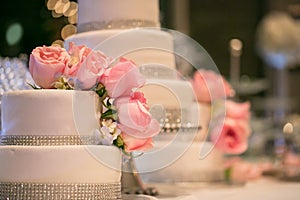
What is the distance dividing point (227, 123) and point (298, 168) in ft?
1.75

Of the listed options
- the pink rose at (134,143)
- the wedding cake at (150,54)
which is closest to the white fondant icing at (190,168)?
the wedding cake at (150,54)

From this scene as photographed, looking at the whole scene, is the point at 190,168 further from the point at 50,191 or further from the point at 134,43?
the point at 50,191

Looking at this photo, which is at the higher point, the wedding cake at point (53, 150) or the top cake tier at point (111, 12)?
the top cake tier at point (111, 12)

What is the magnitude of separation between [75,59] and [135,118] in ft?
0.46

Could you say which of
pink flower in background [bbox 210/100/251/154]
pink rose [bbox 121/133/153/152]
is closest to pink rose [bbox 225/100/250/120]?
pink flower in background [bbox 210/100/251/154]

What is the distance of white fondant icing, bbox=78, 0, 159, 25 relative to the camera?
1467 millimetres

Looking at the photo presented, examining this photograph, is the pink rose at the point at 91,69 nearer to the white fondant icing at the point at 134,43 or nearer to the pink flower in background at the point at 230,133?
the white fondant icing at the point at 134,43

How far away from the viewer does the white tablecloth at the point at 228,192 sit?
1346 mm

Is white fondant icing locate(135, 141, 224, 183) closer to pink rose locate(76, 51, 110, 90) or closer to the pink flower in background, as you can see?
the pink flower in background

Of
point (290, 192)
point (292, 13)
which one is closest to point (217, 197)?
point (290, 192)

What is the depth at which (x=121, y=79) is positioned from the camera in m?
1.07

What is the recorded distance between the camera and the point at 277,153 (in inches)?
97.7

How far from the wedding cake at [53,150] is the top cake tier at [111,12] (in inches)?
16.4

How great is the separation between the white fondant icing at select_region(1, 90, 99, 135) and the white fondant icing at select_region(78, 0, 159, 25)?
424mm
